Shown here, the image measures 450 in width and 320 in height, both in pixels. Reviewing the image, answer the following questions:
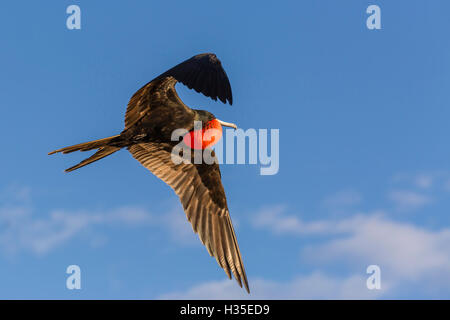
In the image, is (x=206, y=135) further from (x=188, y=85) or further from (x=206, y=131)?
(x=188, y=85)

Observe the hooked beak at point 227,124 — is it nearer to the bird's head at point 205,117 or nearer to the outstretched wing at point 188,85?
the bird's head at point 205,117

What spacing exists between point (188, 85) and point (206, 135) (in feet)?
8.09

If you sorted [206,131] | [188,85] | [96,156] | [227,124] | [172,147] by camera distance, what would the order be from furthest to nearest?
[172,147] < [227,124] < [206,131] < [96,156] < [188,85]

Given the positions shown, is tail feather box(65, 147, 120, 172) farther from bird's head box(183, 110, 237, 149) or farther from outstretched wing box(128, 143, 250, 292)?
bird's head box(183, 110, 237, 149)

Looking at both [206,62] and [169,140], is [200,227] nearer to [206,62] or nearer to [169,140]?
[169,140]

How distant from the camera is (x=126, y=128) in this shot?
8.37 m

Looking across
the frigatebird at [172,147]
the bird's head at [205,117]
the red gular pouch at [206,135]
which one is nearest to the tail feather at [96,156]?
the frigatebird at [172,147]

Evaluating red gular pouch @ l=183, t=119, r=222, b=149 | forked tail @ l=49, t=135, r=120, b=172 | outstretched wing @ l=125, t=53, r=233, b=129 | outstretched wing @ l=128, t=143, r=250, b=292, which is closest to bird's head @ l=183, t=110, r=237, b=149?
red gular pouch @ l=183, t=119, r=222, b=149

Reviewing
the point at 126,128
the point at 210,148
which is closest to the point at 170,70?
the point at 126,128

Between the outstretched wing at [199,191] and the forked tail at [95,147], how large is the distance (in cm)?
82

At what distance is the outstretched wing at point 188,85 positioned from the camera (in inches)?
241

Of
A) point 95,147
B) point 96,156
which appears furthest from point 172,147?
point 95,147

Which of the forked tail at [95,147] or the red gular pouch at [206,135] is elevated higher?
the red gular pouch at [206,135]

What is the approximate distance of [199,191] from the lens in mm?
9320
